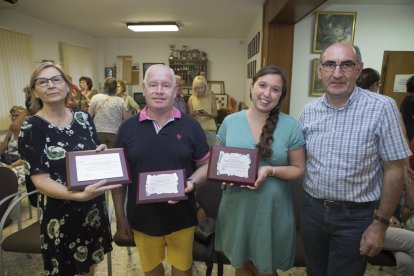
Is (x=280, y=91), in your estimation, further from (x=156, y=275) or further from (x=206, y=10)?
(x=206, y=10)

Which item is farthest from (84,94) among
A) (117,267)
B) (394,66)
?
(394,66)

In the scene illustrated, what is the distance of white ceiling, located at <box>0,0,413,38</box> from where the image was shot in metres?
4.71

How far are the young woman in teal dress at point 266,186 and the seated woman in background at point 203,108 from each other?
2.46 metres

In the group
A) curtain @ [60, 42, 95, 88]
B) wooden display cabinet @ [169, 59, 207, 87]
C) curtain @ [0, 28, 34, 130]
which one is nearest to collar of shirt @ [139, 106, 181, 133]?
curtain @ [0, 28, 34, 130]

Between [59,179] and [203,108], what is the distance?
108 inches

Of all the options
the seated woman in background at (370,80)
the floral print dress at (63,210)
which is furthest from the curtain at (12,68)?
the seated woman in background at (370,80)

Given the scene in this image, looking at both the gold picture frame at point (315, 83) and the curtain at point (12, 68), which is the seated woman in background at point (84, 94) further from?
the gold picture frame at point (315, 83)

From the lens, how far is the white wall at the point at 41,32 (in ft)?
17.2

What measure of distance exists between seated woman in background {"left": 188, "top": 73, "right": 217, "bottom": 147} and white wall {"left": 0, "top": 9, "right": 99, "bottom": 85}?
3.92 metres

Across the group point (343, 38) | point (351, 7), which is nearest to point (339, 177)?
point (343, 38)

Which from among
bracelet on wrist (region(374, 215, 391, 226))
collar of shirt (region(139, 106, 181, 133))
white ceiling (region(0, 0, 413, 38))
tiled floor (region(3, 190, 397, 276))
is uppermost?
white ceiling (region(0, 0, 413, 38))

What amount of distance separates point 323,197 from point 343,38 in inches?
153

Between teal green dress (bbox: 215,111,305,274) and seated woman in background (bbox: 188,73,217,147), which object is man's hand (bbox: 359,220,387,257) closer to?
teal green dress (bbox: 215,111,305,274)

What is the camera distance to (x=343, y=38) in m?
4.38
